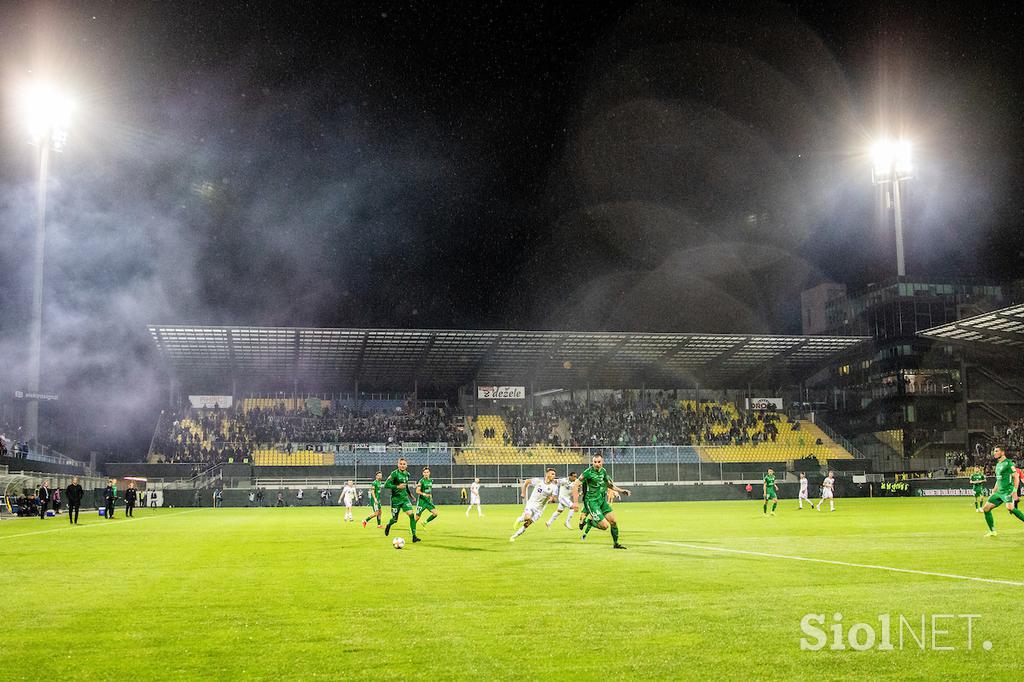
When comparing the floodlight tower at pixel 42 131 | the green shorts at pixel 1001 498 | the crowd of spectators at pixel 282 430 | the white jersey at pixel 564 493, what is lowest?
the white jersey at pixel 564 493

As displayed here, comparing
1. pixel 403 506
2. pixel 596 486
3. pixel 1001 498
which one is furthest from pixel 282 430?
pixel 1001 498

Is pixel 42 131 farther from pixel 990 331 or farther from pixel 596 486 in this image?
pixel 990 331

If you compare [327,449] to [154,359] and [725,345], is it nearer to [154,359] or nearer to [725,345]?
[154,359]

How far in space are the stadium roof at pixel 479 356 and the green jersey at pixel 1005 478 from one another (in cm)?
4574

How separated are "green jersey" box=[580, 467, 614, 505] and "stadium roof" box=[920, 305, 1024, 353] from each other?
164 feet

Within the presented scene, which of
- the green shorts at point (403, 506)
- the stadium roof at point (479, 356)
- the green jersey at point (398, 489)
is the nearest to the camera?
the green shorts at point (403, 506)

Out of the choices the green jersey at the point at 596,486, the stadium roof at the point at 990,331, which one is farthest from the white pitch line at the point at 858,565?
the stadium roof at the point at 990,331

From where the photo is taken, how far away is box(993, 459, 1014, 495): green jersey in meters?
20.4

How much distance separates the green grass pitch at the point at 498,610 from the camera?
22.8 ft

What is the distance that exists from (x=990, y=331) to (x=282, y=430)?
181 feet

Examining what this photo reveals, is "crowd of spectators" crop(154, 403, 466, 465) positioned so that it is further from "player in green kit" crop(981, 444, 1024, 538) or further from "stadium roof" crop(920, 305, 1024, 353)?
"player in green kit" crop(981, 444, 1024, 538)

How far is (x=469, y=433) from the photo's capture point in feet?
238

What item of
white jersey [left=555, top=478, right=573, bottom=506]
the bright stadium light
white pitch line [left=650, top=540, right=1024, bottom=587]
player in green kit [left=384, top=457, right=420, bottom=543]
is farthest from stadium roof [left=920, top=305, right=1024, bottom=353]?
the bright stadium light

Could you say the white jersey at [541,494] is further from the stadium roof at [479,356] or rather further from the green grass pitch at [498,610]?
the stadium roof at [479,356]
